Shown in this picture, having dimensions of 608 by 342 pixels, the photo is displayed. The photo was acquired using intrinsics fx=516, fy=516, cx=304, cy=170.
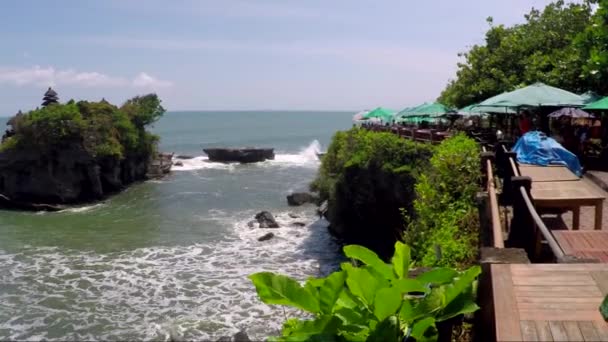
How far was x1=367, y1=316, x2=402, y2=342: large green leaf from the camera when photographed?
295 cm

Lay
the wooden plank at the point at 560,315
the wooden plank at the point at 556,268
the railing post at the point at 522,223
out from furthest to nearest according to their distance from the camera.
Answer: the railing post at the point at 522,223 → the wooden plank at the point at 556,268 → the wooden plank at the point at 560,315

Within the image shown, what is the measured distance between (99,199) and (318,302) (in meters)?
35.6

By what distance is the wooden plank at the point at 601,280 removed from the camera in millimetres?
3998

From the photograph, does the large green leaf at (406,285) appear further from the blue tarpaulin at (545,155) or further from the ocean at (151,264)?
the blue tarpaulin at (545,155)

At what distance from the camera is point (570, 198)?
24.7 feet

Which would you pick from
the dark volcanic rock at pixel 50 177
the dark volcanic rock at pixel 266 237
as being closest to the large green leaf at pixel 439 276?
the dark volcanic rock at pixel 266 237

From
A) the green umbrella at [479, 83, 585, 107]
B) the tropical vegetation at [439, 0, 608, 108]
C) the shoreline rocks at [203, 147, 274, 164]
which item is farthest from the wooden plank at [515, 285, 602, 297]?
the shoreline rocks at [203, 147, 274, 164]

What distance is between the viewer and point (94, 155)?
35562mm

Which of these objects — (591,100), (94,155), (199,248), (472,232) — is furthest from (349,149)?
(94,155)

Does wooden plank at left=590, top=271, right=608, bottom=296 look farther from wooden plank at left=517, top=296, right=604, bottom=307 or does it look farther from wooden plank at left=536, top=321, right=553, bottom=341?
wooden plank at left=536, top=321, right=553, bottom=341

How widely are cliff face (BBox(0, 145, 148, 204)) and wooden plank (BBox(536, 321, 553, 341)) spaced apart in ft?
116

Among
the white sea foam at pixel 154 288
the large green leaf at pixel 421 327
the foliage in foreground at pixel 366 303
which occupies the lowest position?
the white sea foam at pixel 154 288

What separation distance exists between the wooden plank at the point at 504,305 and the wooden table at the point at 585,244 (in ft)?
6.99

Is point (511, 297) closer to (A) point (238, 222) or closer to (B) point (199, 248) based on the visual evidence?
(B) point (199, 248)
